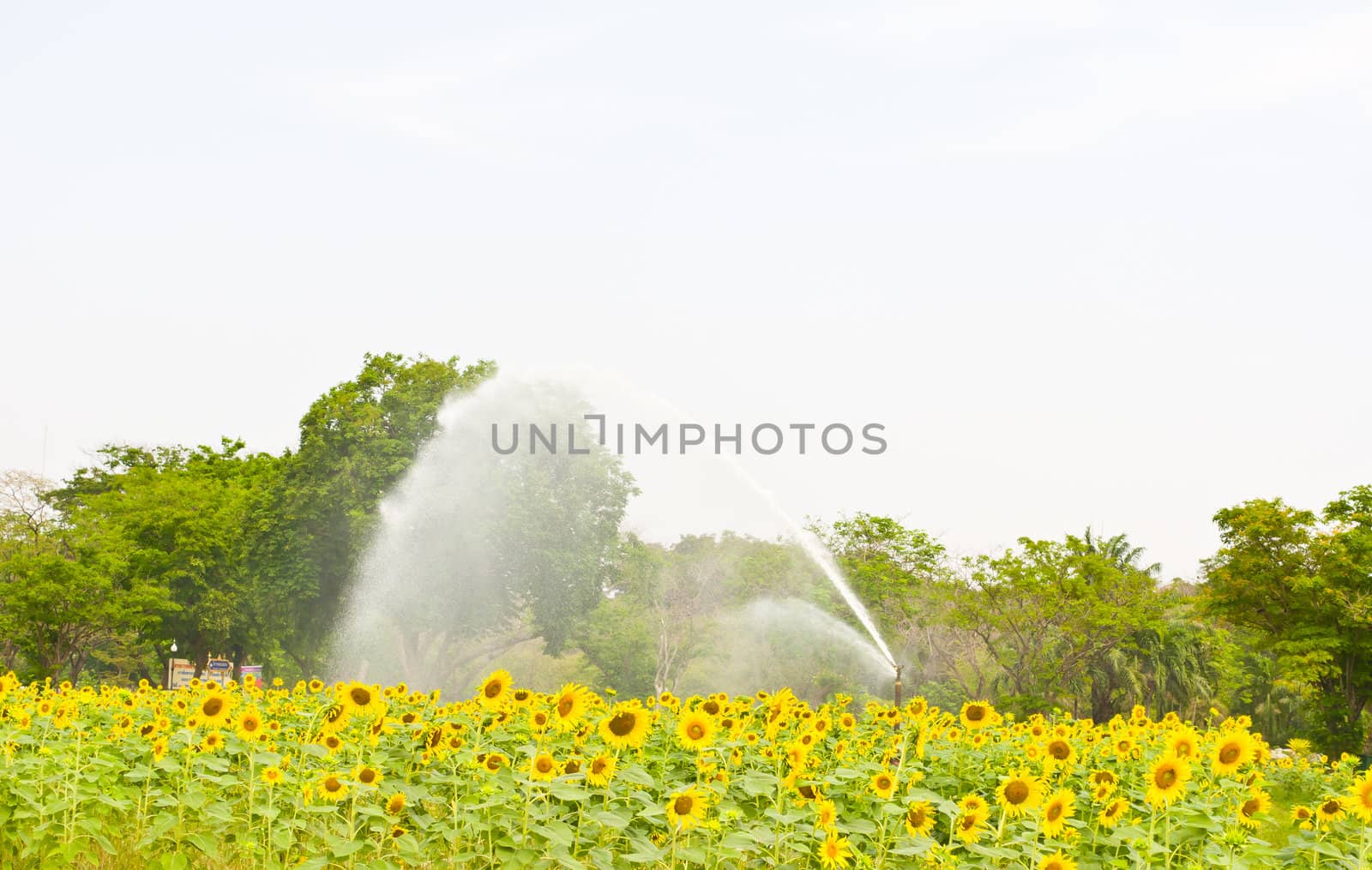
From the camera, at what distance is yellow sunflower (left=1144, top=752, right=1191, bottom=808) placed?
4.81 m

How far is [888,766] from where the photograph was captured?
6.29 metres

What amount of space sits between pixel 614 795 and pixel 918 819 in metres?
1.39

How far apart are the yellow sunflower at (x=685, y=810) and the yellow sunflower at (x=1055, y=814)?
142cm

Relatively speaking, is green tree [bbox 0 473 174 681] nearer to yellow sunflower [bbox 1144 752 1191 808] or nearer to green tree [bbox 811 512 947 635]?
green tree [bbox 811 512 947 635]

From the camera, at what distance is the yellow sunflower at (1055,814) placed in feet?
16.1

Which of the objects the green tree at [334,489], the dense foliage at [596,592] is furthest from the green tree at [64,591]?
the green tree at [334,489]

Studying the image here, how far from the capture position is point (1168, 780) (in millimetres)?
4859

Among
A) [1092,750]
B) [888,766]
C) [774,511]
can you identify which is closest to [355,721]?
[888,766]

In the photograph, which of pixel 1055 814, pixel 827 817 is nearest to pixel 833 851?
pixel 827 817

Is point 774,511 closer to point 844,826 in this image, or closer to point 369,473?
point 369,473

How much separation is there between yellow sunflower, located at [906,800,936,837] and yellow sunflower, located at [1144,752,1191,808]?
92 centimetres

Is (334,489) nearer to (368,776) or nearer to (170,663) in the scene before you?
(170,663)

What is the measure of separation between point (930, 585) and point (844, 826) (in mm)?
38773

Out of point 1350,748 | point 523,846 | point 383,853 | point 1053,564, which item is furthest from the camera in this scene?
point 1053,564
